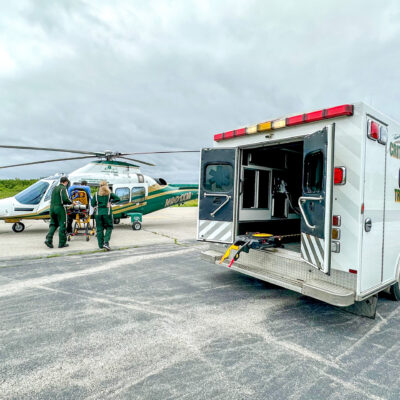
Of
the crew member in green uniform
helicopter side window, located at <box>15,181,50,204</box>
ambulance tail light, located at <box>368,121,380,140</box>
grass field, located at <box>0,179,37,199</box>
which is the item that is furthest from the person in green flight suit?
grass field, located at <box>0,179,37,199</box>

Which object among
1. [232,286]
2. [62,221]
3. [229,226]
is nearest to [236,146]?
[229,226]

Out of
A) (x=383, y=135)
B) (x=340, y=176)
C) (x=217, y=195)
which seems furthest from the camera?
(x=217, y=195)

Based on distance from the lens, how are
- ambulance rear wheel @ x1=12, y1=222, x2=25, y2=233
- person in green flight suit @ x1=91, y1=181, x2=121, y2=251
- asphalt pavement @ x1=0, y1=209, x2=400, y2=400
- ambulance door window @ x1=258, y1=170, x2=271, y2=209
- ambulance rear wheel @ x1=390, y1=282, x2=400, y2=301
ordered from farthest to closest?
ambulance rear wheel @ x1=12, y1=222, x2=25, y2=233
person in green flight suit @ x1=91, y1=181, x2=121, y2=251
ambulance door window @ x1=258, y1=170, x2=271, y2=209
ambulance rear wheel @ x1=390, y1=282, x2=400, y2=301
asphalt pavement @ x1=0, y1=209, x2=400, y2=400

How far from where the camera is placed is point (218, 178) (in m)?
5.34

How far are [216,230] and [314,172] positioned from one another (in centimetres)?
212

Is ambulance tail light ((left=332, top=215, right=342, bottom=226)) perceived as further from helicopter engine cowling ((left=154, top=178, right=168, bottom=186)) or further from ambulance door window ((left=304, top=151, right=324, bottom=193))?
helicopter engine cowling ((left=154, top=178, right=168, bottom=186))

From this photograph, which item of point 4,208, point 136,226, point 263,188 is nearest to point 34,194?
point 4,208

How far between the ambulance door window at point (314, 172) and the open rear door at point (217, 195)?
1462 mm

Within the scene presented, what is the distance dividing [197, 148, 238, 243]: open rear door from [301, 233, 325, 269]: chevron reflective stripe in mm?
1572

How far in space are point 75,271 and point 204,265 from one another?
8.75ft

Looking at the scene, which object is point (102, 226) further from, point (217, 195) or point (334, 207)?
point (334, 207)

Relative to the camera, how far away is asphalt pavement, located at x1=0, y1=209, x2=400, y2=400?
2.38 m

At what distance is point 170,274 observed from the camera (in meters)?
5.75

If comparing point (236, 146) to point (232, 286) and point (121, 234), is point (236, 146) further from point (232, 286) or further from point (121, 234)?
point (121, 234)
